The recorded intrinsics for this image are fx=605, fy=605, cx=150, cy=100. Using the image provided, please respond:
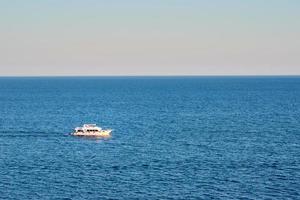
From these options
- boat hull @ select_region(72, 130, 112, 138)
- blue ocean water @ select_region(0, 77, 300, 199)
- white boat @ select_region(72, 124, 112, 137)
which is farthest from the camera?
white boat @ select_region(72, 124, 112, 137)

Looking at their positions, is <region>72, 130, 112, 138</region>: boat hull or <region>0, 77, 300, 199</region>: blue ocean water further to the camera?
<region>72, 130, 112, 138</region>: boat hull

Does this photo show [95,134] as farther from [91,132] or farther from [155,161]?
[155,161]

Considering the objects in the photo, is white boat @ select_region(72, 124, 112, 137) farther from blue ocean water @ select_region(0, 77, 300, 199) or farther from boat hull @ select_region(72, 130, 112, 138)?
blue ocean water @ select_region(0, 77, 300, 199)

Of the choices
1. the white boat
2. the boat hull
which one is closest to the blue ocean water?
the boat hull

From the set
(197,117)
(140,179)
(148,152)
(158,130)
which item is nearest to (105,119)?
(197,117)

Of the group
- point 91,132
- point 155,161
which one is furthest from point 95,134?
point 155,161

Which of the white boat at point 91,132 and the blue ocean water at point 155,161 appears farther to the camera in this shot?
the white boat at point 91,132

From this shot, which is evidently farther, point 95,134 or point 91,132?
point 91,132

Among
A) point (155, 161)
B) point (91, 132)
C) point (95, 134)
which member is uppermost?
point (91, 132)

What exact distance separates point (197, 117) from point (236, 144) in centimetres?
6118

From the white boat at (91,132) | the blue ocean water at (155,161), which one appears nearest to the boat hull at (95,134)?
the white boat at (91,132)

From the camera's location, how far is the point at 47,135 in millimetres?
137500

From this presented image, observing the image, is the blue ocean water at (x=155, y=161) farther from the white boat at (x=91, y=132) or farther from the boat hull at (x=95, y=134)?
the white boat at (x=91, y=132)

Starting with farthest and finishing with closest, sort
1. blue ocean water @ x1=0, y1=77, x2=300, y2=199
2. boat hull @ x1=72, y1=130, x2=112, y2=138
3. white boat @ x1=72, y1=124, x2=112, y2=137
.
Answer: white boat @ x1=72, y1=124, x2=112, y2=137 → boat hull @ x1=72, y1=130, x2=112, y2=138 → blue ocean water @ x1=0, y1=77, x2=300, y2=199
